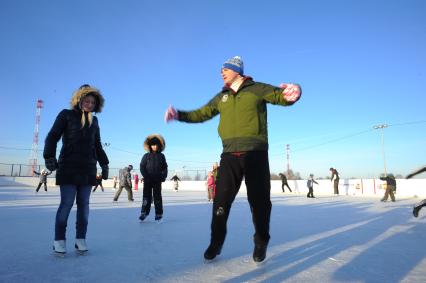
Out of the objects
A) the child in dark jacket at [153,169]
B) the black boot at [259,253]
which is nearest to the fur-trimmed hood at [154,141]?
the child in dark jacket at [153,169]

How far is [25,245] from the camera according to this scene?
340 cm

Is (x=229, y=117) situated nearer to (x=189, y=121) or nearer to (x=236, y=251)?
(x=189, y=121)

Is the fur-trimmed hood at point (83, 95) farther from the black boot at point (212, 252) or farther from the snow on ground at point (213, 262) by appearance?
the black boot at point (212, 252)

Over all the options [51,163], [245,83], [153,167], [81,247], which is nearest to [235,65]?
[245,83]

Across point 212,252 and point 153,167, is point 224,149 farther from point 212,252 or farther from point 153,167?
point 153,167

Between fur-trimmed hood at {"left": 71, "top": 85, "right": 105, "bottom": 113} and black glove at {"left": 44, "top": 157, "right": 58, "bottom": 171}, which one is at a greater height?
fur-trimmed hood at {"left": 71, "top": 85, "right": 105, "bottom": 113}

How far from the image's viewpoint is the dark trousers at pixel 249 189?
2715mm

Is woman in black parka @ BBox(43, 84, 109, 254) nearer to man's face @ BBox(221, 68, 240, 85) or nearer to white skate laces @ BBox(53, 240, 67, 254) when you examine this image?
white skate laces @ BBox(53, 240, 67, 254)

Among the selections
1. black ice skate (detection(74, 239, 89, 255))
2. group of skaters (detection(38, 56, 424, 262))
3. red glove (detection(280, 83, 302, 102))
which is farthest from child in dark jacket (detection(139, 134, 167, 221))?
red glove (detection(280, 83, 302, 102))

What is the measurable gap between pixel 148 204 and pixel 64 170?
10.2ft

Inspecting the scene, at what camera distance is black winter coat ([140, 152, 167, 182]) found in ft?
20.1

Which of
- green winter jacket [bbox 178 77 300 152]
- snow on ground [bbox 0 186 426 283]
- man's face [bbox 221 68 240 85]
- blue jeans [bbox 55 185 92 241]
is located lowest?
snow on ground [bbox 0 186 426 283]

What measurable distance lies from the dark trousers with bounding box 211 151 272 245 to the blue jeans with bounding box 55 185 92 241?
4.53 feet

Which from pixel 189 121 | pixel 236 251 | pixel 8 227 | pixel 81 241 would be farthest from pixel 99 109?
pixel 8 227
